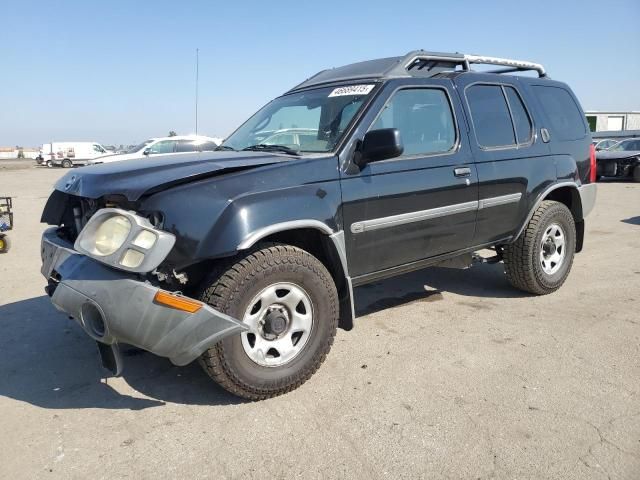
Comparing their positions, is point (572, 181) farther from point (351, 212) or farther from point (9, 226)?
point (9, 226)

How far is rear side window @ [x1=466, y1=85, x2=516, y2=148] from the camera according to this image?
161 inches

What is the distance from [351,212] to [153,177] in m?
1.24

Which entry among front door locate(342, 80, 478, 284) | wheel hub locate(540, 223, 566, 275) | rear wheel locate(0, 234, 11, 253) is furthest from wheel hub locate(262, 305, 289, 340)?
rear wheel locate(0, 234, 11, 253)

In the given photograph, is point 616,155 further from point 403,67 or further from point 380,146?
point 380,146

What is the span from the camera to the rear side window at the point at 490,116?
4094mm

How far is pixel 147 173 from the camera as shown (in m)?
2.86

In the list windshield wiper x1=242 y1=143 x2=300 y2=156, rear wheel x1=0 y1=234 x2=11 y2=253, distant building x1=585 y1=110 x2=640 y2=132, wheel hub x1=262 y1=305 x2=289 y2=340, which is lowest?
rear wheel x1=0 y1=234 x2=11 y2=253

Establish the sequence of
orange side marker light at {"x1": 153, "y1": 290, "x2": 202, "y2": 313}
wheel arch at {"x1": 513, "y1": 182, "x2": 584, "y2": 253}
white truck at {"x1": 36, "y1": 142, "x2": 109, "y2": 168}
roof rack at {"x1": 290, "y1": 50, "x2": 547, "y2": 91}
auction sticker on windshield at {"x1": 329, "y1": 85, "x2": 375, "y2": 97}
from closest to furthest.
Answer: orange side marker light at {"x1": 153, "y1": 290, "x2": 202, "y2": 313}, auction sticker on windshield at {"x1": 329, "y1": 85, "x2": 375, "y2": 97}, roof rack at {"x1": 290, "y1": 50, "x2": 547, "y2": 91}, wheel arch at {"x1": 513, "y1": 182, "x2": 584, "y2": 253}, white truck at {"x1": 36, "y1": 142, "x2": 109, "y2": 168}

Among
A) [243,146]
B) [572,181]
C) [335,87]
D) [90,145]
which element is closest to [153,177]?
[243,146]

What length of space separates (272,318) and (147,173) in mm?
1111

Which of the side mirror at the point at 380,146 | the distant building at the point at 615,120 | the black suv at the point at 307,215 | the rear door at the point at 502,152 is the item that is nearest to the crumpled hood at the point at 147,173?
the black suv at the point at 307,215

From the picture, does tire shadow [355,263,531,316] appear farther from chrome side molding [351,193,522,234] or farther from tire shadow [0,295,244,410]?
tire shadow [0,295,244,410]

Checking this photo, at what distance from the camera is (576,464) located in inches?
91.2

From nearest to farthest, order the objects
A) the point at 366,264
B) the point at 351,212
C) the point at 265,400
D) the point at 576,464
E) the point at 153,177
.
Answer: the point at 576,464 < the point at 153,177 < the point at 265,400 < the point at 351,212 < the point at 366,264
